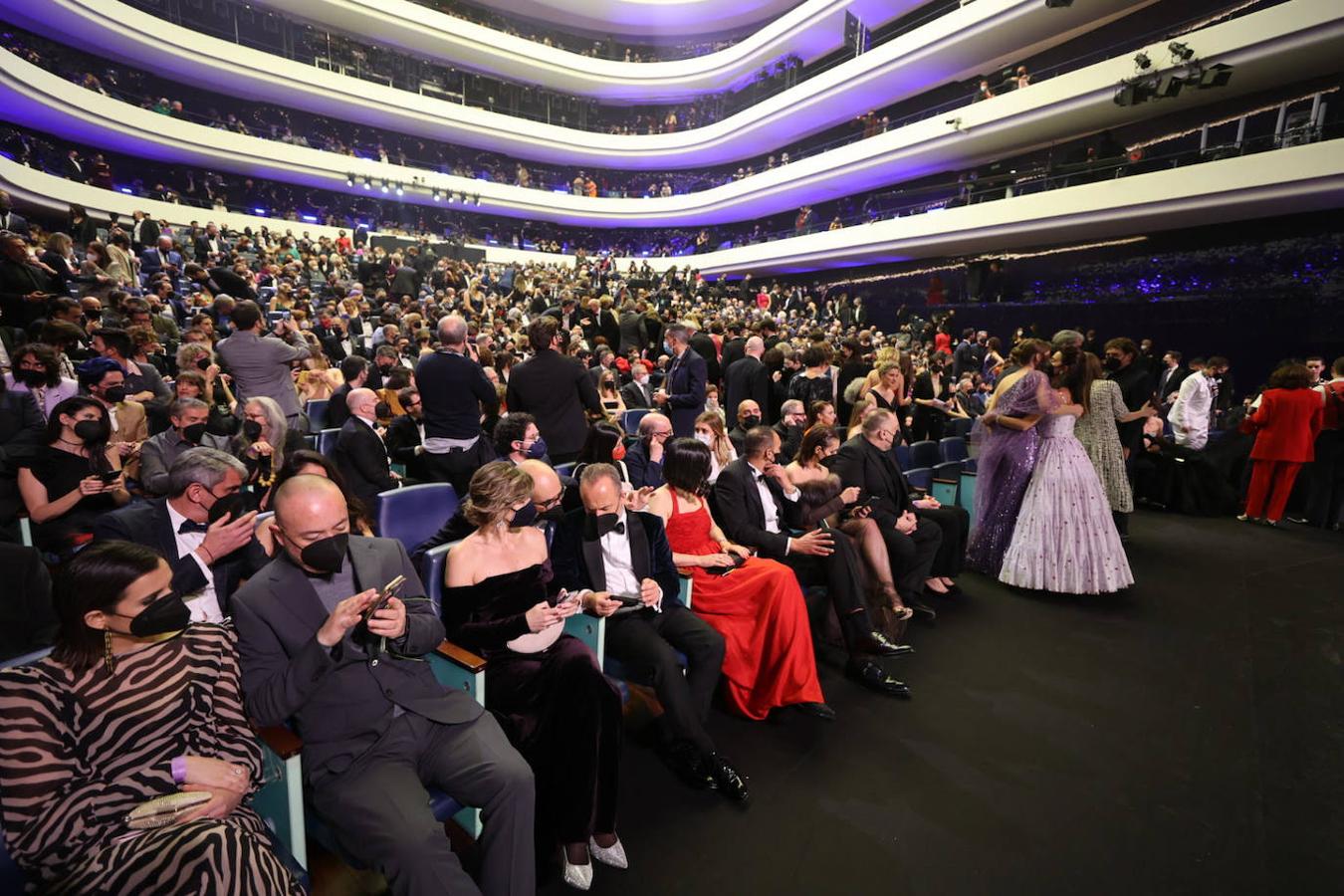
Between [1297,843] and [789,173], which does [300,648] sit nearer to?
[1297,843]

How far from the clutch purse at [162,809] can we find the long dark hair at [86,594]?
33 cm

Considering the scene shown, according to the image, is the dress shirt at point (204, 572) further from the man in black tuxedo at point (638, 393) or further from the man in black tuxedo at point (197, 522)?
the man in black tuxedo at point (638, 393)

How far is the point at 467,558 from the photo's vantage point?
6.95 ft

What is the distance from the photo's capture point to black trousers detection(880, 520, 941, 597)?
356cm

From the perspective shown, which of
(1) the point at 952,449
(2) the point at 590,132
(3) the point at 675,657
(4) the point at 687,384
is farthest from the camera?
(2) the point at 590,132

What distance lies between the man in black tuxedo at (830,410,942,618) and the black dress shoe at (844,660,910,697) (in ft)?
2.36

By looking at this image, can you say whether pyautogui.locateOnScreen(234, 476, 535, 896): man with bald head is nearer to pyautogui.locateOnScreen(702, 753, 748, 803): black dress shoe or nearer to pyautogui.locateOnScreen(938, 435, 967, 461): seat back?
pyautogui.locateOnScreen(702, 753, 748, 803): black dress shoe

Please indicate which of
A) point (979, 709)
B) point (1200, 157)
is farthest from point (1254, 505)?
point (1200, 157)

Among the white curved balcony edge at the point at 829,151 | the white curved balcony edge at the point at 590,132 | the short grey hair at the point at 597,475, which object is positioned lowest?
the short grey hair at the point at 597,475

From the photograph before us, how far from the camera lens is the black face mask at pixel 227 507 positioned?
2.09 m

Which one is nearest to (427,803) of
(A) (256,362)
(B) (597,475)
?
(B) (597,475)

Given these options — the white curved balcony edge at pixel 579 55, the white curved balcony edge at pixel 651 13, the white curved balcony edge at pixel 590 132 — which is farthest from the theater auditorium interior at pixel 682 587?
the white curved balcony edge at pixel 651 13

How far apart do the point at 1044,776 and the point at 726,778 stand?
4.07ft

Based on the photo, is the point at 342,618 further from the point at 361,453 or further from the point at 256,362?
the point at 256,362
